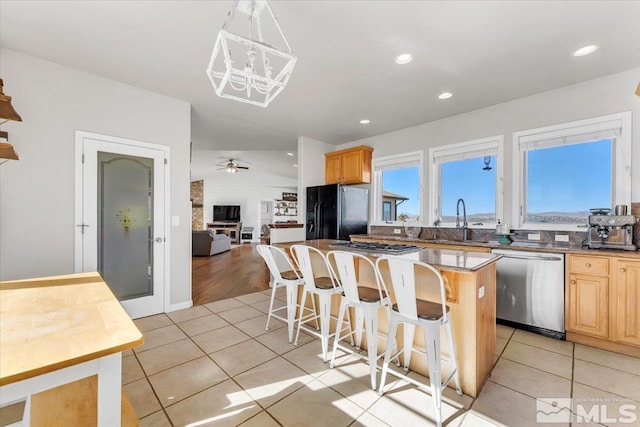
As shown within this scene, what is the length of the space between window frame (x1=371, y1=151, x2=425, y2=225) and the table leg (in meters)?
4.19

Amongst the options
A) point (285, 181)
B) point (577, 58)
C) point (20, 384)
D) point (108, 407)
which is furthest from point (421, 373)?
point (285, 181)

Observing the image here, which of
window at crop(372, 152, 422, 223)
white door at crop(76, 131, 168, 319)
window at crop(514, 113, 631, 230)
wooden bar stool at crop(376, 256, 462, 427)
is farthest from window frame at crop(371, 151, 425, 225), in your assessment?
white door at crop(76, 131, 168, 319)

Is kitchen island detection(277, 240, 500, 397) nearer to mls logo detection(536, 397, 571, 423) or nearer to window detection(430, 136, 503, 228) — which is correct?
mls logo detection(536, 397, 571, 423)

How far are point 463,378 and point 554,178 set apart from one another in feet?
9.15

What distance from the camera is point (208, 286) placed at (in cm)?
460

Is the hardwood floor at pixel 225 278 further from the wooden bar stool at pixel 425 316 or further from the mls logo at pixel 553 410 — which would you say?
the mls logo at pixel 553 410

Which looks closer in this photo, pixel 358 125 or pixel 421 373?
pixel 421 373

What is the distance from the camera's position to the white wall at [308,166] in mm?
5109

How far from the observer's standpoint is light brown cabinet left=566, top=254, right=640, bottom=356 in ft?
7.60

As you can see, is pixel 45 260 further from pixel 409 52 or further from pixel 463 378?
pixel 409 52

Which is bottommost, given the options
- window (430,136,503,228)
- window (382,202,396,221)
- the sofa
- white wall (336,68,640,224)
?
the sofa

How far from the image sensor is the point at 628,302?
2.33 m

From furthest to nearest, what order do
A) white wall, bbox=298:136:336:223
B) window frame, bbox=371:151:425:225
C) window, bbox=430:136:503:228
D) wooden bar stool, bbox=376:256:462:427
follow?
1. white wall, bbox=298:136:336:223
2. window frame, bbox=371:151:425:225
3. window, bbox=430:136:503:228
4. wooden bar stool, bbox=376:256:462:427

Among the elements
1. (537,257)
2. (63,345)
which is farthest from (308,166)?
(63,345)
